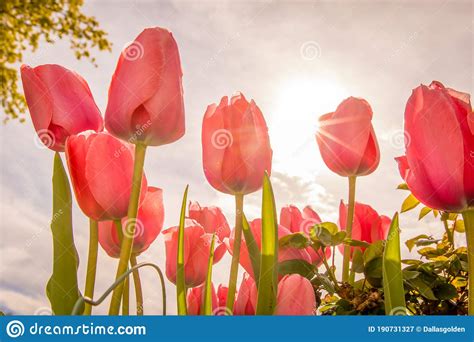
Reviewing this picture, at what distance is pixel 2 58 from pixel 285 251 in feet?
12.5

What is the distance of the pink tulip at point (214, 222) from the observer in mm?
706

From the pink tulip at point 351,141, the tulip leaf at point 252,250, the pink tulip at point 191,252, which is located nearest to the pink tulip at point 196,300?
the pink tulip at point 191,252

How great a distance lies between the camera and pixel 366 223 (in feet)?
2.43

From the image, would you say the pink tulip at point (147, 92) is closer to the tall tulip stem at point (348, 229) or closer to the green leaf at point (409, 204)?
the tall tulip stem at point (348, 229)

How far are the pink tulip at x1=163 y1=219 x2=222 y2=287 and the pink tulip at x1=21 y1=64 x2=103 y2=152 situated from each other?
0.17 m

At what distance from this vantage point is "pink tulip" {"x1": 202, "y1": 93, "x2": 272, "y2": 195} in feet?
1.79

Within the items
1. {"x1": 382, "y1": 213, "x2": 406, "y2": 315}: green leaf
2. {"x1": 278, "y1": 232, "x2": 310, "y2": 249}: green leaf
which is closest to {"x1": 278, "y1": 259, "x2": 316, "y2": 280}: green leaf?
{"x1": 278, "y1": 232, "x2": 310, "y2": 249}: green leaf

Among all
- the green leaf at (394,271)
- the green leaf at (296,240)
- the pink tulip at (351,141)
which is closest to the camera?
the green leaf at (394,271)

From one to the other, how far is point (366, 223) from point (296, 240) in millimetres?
218

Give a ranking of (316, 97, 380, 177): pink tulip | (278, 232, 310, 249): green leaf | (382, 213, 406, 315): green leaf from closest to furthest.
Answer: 1. (382, 213, 406, 315): green leaf
2. (278, 232, 310, 249): green leaf
3. (316, 97, 380, 177): pink tulip

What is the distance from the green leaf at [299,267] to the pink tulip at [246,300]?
41 mm

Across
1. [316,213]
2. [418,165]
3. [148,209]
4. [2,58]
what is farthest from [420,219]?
[2,58]

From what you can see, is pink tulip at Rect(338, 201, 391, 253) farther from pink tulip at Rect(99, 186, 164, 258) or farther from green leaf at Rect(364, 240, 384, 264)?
pink tulip at Rect(99, 186, 164, 258)

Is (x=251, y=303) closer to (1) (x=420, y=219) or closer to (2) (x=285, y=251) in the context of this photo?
(2) (x=285, y=251)
